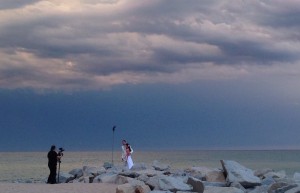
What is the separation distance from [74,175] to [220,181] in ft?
35.8

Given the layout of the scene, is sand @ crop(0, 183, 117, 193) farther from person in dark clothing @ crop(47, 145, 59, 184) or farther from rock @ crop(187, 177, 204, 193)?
rock @ crop(187, 177, 204, 193)

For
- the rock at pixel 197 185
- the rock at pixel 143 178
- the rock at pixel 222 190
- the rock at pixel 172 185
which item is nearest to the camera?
the rock at pixel 222 190

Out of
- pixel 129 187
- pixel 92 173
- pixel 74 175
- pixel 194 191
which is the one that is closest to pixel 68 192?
pixel 129 187

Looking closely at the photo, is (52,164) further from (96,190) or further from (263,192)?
(263,192)

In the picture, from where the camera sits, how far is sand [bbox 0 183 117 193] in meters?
24.6

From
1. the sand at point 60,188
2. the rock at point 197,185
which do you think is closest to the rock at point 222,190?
the rock at point 197,185

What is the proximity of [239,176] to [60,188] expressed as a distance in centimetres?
685

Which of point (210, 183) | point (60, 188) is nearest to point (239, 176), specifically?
point (210, 183)

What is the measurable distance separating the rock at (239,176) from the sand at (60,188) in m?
4.26

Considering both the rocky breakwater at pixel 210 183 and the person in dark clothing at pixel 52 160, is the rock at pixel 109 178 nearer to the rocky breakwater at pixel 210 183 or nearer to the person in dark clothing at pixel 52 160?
the rocky breakwater at pixel 210 183

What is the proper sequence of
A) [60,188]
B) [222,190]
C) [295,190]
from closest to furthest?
[295,190] → [222,190] → [60,188]

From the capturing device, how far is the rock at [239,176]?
23.3 meters

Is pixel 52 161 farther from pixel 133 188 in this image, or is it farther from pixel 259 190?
pixel 259 190

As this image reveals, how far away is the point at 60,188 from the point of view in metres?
25.5
